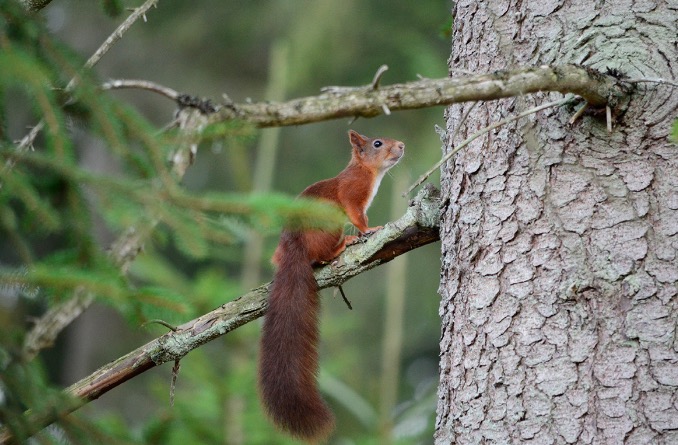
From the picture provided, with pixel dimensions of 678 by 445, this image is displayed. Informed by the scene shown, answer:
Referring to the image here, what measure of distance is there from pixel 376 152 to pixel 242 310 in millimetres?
1953

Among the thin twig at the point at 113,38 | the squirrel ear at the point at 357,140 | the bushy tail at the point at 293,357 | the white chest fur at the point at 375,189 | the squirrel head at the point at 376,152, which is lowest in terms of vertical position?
the bushy tail at the point at 293,357

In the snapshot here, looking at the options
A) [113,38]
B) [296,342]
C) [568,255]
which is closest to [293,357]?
[296,342]

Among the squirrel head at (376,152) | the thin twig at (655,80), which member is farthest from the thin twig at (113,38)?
the squirrel head at (376,152)

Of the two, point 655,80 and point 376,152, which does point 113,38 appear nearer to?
point 655,80

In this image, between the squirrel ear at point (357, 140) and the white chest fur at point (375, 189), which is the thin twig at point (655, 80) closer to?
the white chest fur at point (375, 189)

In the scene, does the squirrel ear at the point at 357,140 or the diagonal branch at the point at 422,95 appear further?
the squirrel ear at the point at 357,140

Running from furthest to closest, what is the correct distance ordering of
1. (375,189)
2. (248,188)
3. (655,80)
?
(248,188)
(375,189)
(655,80)

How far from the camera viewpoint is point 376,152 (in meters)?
4.09

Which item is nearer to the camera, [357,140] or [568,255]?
[568,255]

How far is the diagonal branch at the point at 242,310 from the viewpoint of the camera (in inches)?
85.0

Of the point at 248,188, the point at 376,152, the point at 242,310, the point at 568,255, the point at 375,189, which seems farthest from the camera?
the point at 248,188

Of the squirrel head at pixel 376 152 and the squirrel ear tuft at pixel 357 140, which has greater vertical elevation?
the squirrel ear tuft at pixel 357 140

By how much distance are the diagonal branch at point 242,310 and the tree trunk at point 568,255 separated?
135mm

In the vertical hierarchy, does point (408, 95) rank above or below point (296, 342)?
above
